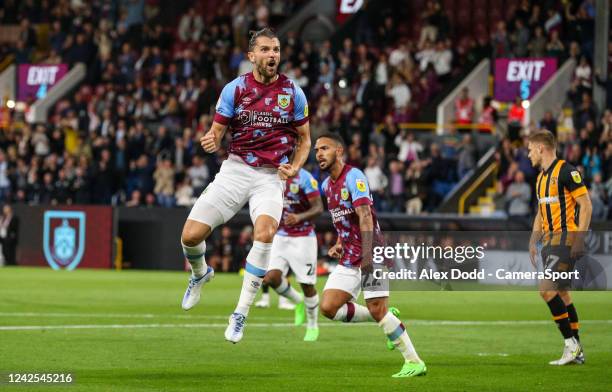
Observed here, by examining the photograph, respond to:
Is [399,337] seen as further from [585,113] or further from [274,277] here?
[585,113]

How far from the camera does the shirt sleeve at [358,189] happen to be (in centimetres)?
1205

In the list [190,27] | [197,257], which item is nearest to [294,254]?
[197,257]

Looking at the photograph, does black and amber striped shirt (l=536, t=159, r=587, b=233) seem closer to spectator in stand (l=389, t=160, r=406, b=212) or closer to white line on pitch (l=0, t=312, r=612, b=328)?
white line on pitch (l=0, t=312, r=612, b=328)

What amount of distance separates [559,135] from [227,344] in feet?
51.3

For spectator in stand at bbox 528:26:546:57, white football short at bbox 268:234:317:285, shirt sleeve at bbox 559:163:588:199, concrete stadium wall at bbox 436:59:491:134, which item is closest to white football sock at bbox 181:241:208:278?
shirt sleeve at bbox 559:163:588:199

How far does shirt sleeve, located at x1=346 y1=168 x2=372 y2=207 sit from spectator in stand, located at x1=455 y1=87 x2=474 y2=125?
19996 mm

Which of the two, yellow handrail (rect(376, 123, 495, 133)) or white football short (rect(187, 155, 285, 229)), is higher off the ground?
white football short (rect(187, 155, 285, 229))

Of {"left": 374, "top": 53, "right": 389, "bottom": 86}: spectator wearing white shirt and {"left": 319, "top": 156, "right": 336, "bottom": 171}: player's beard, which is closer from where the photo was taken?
{"left": 319, "top": 156, "right": 336, "bottom": 171}: player's beard

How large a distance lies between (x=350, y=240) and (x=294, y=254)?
5201mm

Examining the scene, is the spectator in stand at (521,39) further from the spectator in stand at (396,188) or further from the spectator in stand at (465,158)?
the spectator in stand at (396,188)

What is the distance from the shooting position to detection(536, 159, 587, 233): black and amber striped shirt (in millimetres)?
12766

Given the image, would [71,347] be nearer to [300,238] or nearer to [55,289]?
[300,238]

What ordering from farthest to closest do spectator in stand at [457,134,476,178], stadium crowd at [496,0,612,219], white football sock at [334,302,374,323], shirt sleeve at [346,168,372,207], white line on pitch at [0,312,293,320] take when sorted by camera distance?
spectator in stand at [457,134,476,178] < stadium crowd at [496,0,612,219] < white line on pitch at [0,312,293,320] < white football sock at [334,302,374,323] < shirt sleeve at [346,168,372,207]

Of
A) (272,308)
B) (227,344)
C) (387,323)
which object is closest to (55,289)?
(272,308)
